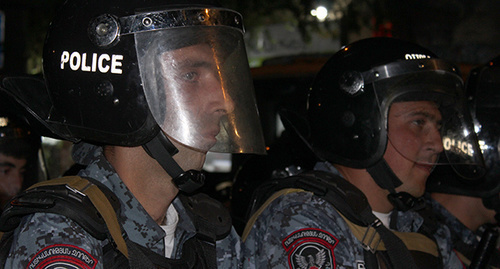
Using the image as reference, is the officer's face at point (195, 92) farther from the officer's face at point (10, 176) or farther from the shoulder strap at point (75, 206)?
the officer's face at point (10, 176)

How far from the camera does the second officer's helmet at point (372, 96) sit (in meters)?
2.97

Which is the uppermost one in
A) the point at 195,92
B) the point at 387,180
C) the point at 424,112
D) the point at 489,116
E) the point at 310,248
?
the point at 489,116

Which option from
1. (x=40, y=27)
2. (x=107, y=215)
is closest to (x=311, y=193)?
(x=107, y=215)

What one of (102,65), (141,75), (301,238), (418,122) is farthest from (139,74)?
(418,122)

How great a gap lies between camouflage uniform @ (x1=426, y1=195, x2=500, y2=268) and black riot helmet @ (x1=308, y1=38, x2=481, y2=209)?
630mm

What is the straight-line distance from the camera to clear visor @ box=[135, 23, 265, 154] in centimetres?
224

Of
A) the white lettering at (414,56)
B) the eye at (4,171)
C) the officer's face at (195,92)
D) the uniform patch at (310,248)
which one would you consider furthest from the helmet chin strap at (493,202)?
the eye at (4,171)

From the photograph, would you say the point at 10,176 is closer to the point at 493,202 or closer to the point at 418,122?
the point at 418,122

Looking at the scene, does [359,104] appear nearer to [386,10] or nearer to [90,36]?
[90,36]

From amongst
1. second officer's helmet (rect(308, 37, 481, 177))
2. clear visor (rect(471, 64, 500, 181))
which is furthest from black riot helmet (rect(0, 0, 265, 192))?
clear visor (rect(471, 64, 500, 181))

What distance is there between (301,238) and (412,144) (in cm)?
82

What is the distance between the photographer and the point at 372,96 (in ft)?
9.77

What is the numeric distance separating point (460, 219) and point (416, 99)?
107 centimetres

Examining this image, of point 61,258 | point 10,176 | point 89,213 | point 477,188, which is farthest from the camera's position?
point 477,188
